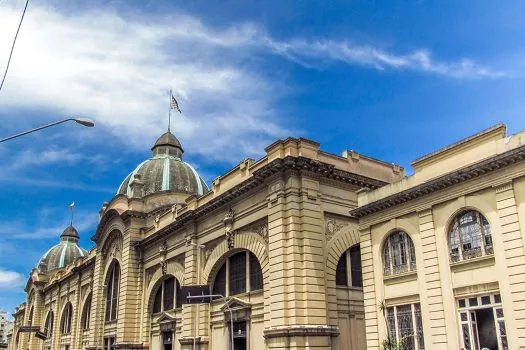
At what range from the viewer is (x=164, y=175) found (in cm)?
5447

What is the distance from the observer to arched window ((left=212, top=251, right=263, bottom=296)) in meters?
32.1

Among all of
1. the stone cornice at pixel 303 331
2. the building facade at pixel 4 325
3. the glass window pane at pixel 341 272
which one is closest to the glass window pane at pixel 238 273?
the stone cornice at pixel 303 331

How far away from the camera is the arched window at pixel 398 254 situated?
2397cm

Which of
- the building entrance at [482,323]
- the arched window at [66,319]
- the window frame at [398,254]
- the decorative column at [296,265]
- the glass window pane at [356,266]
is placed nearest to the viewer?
the building entrance at [482,323]

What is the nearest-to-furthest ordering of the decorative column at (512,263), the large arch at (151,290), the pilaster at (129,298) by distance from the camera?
the decorative column at (512,263), the large arch at (151,290), the pilaster at (129,298)

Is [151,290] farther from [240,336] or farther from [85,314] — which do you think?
[85,314]

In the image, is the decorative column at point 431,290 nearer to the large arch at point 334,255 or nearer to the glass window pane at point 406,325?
the glass window pane at point 406,325

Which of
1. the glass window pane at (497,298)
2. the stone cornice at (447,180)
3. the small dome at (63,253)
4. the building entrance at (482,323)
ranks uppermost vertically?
the small dome at (63,253)

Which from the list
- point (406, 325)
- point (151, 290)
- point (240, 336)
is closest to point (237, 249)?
point (240, 336)

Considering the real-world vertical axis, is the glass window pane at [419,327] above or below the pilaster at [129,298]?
below

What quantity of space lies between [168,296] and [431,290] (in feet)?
83.3

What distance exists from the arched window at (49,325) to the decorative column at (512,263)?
69.5m

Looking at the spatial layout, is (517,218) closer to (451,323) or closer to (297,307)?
(451,323)

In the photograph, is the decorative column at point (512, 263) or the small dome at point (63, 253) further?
the small dome at point (63, 253)
